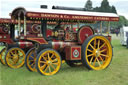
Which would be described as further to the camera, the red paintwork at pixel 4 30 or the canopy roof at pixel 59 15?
the red paintwork at pixel 4 30

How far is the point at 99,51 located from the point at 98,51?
0.04 metres

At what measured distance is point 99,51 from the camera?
7074 millimetres

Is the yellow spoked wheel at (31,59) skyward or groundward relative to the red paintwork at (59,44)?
groundward

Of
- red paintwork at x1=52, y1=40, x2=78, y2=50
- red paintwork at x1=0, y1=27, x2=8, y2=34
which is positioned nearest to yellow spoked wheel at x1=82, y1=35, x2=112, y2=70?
red paintwork at x1=52, y1=40, x2=78, y2=50

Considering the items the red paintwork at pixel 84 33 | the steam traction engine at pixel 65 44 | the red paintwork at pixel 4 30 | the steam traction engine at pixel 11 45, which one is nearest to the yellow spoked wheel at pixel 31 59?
the steam traction engine at pixel 65 44

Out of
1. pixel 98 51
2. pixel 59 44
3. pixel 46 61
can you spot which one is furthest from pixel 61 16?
pixel 98 51

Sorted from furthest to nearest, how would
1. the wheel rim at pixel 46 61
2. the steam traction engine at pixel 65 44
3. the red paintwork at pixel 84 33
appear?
the red paintwork at pixel 84 33 → the steam traction engine at pixel 65 44 → the wheel rim at pixel 46 61

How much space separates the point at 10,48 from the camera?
8.34 m

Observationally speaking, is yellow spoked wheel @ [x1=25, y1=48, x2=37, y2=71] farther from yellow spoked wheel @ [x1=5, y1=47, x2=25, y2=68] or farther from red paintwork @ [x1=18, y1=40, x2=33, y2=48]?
red paintwork @ [x1=18, y1=40, x2=33, y2=48]

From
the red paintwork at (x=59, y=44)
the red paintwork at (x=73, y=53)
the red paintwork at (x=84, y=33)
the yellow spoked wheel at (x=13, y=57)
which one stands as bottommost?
the yellow spoked wheel at (x=13, y=57)

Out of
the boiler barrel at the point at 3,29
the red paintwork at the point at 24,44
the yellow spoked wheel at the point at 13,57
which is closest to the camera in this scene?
the yellow spoked wheel at the point at 13,57

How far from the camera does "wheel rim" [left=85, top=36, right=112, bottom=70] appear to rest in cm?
697

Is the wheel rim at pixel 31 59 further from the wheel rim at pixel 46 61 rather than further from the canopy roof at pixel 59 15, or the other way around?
the canopy roof at pixel 59 15

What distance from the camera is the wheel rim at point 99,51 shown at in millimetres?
6972
